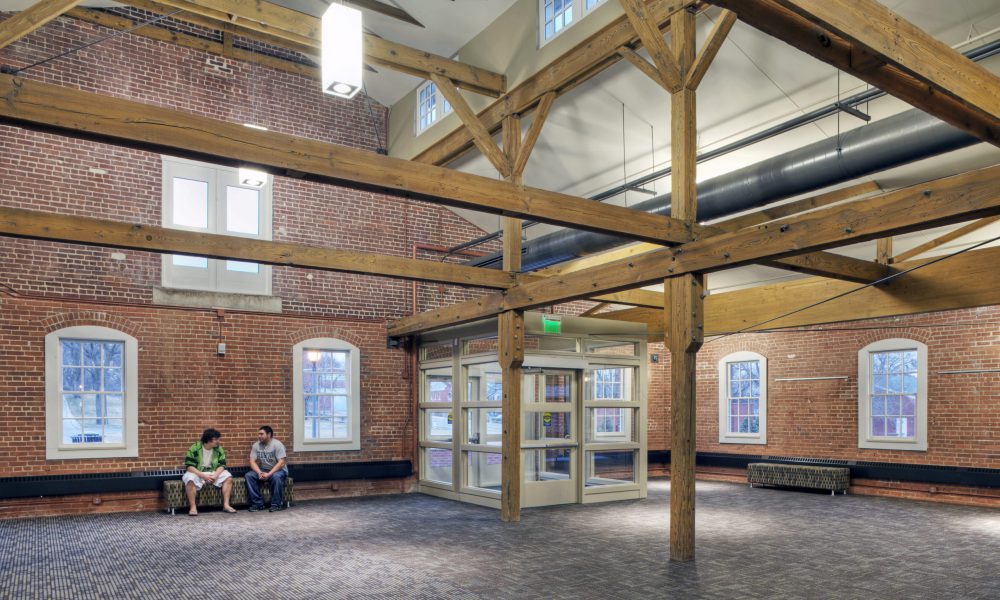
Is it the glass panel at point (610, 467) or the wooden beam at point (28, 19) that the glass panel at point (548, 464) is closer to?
the glass panel at point (610, 467)

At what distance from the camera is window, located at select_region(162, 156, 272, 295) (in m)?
10.3

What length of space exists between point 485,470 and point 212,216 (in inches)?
209

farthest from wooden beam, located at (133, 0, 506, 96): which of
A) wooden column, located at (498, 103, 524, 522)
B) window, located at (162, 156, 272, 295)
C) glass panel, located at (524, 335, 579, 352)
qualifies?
glass panel, located at (524, 335, 579, 352)

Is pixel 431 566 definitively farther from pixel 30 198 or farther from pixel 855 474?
pixel 855 474

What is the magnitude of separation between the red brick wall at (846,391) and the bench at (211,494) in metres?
7.49

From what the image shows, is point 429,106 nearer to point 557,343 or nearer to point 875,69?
point 557,343

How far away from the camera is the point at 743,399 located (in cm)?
1355

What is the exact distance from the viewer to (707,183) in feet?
25.4

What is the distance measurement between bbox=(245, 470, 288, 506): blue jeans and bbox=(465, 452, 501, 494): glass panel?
258 cm

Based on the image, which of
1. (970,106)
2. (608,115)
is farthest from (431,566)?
(608,115)

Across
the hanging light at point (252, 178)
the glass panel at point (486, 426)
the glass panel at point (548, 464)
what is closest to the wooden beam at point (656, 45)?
the hanging light at point (252, 178)

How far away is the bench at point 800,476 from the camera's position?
Result: 11406mm

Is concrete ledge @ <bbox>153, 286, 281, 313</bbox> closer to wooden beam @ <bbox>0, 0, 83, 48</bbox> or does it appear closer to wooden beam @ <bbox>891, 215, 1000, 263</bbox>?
wooden beam @ <bbox>0, 0, 83, 48</bbox>

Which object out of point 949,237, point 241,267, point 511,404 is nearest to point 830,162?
point 949,237
